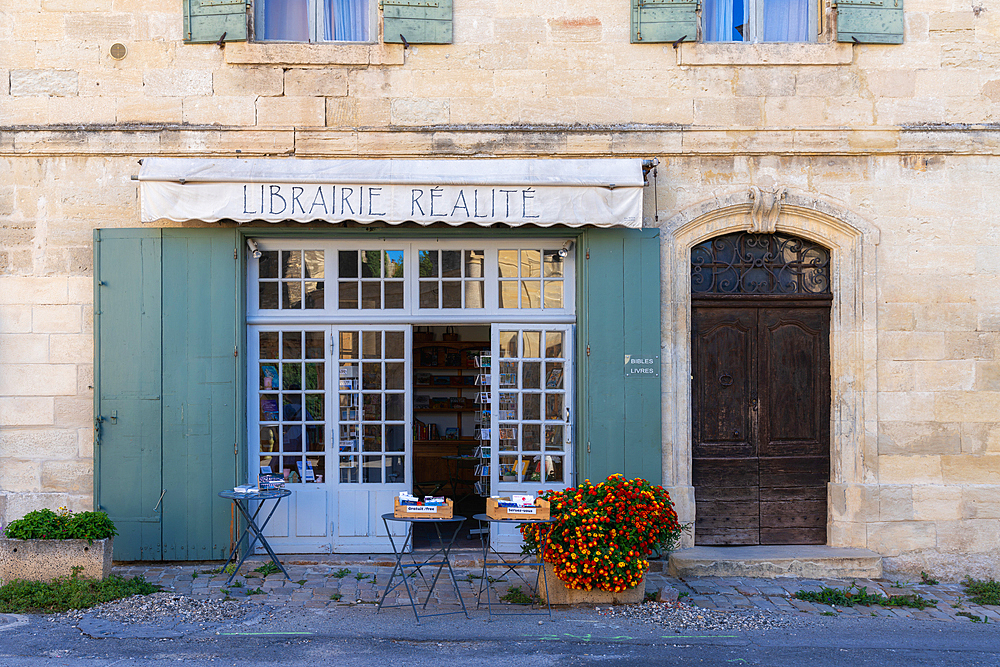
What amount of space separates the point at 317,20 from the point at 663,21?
2.97 meters

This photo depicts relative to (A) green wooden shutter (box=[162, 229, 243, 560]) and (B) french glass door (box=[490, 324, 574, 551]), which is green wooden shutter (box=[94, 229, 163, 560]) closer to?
(A) green wooden shutter (box=[162, 229, 243, 560])

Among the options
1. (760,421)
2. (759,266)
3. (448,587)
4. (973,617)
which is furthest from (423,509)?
(973,617)

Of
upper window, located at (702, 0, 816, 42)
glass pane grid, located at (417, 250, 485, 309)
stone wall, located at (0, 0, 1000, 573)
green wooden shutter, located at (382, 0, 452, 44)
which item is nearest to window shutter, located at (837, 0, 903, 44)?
stone wall, located at (0, 0, 1000, 573)

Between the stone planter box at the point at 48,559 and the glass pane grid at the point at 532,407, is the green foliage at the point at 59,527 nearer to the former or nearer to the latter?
the stone planter box at the point at 48,559

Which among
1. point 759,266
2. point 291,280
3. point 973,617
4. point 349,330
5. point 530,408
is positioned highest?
point 759,266

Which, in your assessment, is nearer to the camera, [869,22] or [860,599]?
[860,599]

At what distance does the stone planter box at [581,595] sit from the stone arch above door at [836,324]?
1.25m

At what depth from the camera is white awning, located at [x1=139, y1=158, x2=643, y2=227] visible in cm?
673

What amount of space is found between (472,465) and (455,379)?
1235mm

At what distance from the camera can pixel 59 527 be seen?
20.5ft

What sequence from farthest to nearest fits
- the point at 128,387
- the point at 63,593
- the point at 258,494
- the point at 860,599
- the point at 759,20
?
the point at 759,20 → the point at 128,387 → the point at 258,494 → the point at 860,599 → the point at 63,593

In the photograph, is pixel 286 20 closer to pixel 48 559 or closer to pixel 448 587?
pixel 48 559

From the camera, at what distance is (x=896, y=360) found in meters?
7.17

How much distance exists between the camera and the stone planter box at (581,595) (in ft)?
19.8
